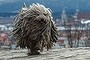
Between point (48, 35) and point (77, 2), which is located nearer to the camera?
point (48, 35)

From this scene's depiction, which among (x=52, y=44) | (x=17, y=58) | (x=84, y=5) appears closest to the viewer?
(x=17, y=58)

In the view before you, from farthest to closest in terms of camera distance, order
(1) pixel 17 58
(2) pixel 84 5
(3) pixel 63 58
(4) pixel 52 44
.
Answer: (2) pixel 84 5 < (4) pixel 52 44 < (1) pixel 17 58 < (3) pixel 63 58

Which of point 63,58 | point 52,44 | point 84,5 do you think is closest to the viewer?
point 63,58

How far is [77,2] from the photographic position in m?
101

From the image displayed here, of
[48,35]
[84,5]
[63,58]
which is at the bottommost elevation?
[63,58]

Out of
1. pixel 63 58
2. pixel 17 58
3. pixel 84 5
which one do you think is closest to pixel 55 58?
pixel 63 58

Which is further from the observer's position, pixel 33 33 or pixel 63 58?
pixel 33 33

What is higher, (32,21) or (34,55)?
(32,21)

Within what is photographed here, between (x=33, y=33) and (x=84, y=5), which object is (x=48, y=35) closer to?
(x=33, y=33)

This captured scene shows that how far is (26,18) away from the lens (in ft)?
28.0

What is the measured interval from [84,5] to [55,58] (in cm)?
9007

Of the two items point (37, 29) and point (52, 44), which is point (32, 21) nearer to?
point (37, 29)

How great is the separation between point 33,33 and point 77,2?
93.3 meters

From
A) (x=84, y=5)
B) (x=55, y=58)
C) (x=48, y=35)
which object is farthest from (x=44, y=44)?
(x=84, y=5)
